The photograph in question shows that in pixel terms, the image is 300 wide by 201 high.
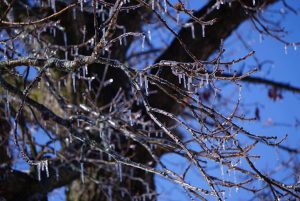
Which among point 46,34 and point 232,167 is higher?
point 46,34

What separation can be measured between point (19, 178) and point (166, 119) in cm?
215

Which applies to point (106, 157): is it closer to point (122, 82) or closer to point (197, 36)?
point (122, 82)

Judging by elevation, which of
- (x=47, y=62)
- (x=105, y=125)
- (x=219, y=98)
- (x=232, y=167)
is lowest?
(x=232, y=167)

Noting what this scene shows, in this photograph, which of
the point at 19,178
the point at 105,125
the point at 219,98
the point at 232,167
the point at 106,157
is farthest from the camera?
the point at 219,98

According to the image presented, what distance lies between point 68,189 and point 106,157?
123cm

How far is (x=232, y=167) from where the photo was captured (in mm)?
3305

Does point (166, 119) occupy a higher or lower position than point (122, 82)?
lower

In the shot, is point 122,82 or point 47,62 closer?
point 47,62

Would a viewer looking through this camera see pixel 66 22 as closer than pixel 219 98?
Yes

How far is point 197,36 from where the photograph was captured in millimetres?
6512

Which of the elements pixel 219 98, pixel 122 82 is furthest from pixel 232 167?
pixel 219 98

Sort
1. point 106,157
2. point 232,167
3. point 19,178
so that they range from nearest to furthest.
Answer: point 232,167
point 19,178
point 106,157

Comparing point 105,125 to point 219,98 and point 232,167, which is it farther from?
point 219,98

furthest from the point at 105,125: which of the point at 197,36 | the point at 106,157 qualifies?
the point at 197,36
